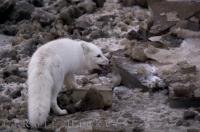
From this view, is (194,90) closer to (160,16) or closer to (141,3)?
(160,16)

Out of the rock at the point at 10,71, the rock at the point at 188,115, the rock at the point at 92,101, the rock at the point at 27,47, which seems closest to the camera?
the rock at the point at 188,115

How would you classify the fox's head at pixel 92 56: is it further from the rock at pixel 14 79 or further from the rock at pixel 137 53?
the rock at pixel 14 79

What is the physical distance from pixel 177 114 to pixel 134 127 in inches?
31.7

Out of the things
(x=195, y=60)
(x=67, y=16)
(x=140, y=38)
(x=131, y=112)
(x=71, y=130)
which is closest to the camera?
(x=71, y=130)

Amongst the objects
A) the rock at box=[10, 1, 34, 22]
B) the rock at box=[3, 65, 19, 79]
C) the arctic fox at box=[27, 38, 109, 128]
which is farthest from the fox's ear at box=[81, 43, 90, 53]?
the rock at box=[10, 1, 34, 22]

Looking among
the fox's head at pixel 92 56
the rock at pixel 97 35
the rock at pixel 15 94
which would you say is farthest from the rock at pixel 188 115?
the rock at pixel 97 35

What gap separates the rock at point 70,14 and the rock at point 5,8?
2.08 m

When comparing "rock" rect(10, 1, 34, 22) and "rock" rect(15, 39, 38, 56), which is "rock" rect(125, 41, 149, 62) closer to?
"rock" rect(15, 39, 38, 56)

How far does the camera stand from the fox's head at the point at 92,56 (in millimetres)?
9422

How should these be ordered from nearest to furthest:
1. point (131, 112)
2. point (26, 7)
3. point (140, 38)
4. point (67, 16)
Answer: point (131, 112), point (140, 38), point (67, 16), point (26, 7)

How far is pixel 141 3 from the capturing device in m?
14.4

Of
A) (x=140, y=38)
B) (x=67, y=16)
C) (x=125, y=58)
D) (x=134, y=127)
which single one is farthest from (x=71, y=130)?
(x=67, y=16)

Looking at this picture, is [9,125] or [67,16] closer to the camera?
[9,125]

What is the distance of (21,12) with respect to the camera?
1584 centimetres
